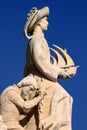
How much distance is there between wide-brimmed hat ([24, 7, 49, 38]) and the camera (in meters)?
12.7

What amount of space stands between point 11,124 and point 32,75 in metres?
1.34

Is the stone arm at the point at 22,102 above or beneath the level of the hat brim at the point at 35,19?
beneath

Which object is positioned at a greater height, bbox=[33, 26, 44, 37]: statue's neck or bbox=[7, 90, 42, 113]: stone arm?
bbox=[33, 26, 44, 37]: statue's neck

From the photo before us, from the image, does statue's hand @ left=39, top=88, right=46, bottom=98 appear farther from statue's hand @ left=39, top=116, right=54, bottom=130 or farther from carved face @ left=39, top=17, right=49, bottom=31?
carved face @ left=39, top=17, right=49, bottom=31

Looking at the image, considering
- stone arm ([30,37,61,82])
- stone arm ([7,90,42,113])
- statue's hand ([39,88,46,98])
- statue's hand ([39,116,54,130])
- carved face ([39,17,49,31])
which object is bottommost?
statue's hand ([39,116,54,130])

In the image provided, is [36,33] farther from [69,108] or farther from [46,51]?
[69,108]

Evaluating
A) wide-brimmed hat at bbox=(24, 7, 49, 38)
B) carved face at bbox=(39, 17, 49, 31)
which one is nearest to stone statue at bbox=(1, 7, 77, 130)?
wide-brimmed hat at bbox=(24, 7, 49, 38)

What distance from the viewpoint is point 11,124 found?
1178 cm

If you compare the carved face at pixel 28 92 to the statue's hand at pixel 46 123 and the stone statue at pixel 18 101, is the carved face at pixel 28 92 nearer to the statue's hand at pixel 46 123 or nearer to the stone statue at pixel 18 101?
the stone statue at pixel 18 101

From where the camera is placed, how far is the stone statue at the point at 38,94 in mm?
11891

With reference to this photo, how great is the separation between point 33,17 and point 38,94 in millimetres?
1936

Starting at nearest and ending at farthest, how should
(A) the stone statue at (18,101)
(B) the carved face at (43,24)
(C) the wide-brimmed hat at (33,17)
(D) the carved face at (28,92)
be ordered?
(A) the stone statue at (18,101) < (D) the carved face at (28,92) < (C) the wide-brimmed hat at (33,17) < (B) the carved face at (43,24)

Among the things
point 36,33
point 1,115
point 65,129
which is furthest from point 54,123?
point 36,33

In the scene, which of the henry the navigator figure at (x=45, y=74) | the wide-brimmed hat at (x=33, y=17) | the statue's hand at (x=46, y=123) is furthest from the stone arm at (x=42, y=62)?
the statue's hand at (x=46, y=123)
